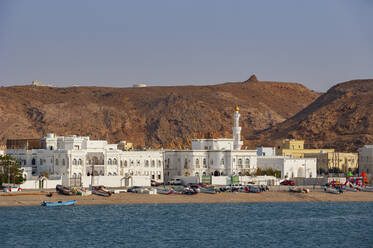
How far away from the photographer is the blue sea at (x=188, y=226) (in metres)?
68.4

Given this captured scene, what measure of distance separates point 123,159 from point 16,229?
45883 millimetres

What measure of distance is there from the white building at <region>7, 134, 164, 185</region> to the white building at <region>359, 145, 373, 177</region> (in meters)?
42.7

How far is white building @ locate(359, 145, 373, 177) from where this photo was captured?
14510 centimetres

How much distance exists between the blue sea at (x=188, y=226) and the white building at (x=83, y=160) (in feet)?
58.7

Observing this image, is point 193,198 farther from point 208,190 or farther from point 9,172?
point 9,172

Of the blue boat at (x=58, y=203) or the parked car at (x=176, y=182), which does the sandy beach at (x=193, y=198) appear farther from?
the parked car at (x=176, y=182)

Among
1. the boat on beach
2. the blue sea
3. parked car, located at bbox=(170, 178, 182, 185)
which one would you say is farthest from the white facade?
the blue sea

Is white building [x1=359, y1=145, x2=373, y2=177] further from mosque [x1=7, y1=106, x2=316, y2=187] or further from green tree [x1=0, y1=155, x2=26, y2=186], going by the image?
green tree [x1=0, y1=155, x2=26, y2=186]

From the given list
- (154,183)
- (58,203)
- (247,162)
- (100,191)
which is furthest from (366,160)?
(58,203)

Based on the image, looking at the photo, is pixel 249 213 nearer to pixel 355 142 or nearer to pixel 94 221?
pixel 94 221

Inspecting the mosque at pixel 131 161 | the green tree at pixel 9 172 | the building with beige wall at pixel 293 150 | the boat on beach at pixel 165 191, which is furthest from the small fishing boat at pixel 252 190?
the building with beige wall at pixel 293 150

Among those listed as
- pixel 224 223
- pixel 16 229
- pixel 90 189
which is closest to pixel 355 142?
pixel 90 189

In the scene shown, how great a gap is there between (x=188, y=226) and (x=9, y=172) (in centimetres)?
3265

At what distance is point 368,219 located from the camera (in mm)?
86938
